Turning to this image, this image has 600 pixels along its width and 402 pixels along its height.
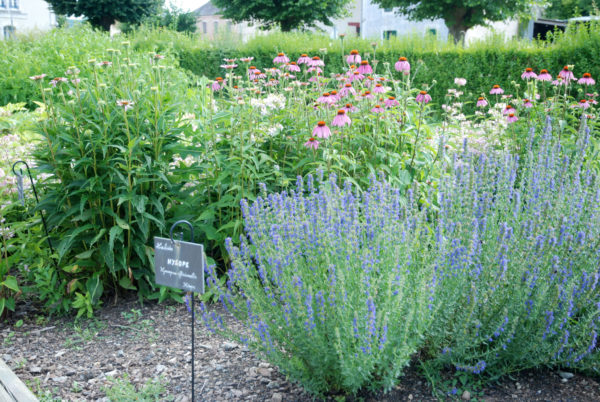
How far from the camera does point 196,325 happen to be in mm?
3316

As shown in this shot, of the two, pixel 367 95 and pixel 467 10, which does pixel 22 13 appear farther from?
pixel 367 95

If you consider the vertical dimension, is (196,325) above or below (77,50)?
below

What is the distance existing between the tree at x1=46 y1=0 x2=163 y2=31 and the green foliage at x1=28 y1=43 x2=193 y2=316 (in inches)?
995

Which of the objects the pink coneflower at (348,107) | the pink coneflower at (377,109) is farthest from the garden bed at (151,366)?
the pink coneflower at (377,109)

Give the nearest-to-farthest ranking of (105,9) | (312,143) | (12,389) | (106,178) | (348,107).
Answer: (12,389)
(106,178)
(312,143)
(348,107)
(105,9)

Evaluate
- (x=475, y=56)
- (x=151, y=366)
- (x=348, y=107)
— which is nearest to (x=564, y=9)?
(x=475, y=56)

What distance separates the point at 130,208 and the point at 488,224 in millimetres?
2108

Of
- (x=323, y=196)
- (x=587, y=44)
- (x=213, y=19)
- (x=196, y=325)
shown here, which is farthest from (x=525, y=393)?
(x=213, y=19)

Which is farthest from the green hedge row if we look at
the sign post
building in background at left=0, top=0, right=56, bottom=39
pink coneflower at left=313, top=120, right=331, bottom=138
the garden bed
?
building in background at left=0, top=0, right=56, bottom=39

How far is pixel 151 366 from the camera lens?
286 centimetres

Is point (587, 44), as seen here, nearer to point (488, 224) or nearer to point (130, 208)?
point (488, 224)

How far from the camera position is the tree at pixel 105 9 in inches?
1015

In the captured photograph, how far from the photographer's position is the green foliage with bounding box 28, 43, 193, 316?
323 centimetres

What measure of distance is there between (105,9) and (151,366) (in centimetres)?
2681
